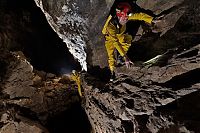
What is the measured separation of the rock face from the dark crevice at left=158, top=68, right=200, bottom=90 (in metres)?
0.02

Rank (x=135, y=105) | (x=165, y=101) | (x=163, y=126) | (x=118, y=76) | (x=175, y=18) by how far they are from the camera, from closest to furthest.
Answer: (x=163, y=126) < (x=165, y=101) < (x=135, y=105) < (x=175, y=18) < (x=118, y=76)

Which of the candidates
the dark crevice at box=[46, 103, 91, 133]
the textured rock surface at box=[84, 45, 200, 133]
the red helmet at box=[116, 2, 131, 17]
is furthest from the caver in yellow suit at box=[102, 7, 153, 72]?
the dark crevice at box=[46, 103, 91, 133]

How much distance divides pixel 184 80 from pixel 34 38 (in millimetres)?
7612

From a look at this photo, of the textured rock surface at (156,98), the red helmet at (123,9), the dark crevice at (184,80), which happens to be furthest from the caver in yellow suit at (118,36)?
the dark crevice at (184,80)

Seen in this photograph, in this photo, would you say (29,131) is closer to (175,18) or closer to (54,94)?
(54,94)

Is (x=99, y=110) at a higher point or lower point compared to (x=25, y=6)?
lower

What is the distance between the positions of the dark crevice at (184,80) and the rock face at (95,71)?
0.06ft

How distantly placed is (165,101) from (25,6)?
8.30 meters

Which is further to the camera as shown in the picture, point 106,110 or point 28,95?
point 28,95

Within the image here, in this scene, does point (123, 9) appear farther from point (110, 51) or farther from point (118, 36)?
point (110, 51)

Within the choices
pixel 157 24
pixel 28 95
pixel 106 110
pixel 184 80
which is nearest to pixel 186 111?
pixel 184 80

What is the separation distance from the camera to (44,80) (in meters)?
9.88

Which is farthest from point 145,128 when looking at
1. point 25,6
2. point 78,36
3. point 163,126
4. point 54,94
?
point 25,6

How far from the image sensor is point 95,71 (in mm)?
7805
